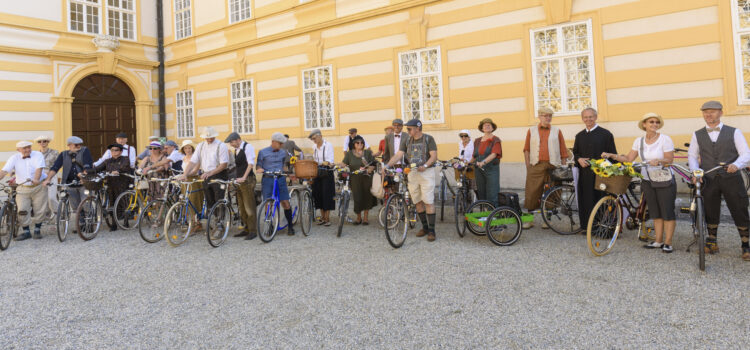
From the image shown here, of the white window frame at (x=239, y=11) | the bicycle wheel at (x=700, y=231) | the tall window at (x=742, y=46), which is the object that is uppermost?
the white window frame at (x=239, y=11)

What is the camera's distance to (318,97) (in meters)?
→ 14.0

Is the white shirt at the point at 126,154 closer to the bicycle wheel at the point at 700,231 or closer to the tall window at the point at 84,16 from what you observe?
the bicycle wheel at the point at 700,231

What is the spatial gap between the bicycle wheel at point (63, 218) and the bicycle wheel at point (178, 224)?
2085mm

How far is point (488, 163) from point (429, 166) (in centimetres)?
131

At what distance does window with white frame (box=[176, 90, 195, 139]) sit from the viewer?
1742cm

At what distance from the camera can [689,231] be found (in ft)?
21.0

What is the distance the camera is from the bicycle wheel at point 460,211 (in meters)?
6.61

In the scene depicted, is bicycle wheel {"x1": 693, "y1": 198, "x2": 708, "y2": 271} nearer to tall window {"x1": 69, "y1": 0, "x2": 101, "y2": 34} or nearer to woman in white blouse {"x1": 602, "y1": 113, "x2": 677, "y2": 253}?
woman in white blouse {"x1": 602, "y1": 113, "x2": 677, "y2": 253}

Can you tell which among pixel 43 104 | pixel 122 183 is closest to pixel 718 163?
pixel 122 183

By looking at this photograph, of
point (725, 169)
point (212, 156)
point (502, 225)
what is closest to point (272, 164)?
point (212, 156)

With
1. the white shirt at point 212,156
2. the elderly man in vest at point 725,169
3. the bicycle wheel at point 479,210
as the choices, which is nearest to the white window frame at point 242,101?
the white shirt at point 212,156

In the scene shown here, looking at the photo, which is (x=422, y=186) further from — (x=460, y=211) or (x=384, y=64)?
(x=384, y=64)

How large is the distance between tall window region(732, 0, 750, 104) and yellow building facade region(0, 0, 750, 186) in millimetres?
26

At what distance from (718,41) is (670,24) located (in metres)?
0.87
